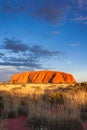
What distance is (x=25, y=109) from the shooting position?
14.8m

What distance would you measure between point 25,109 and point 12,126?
12.2ft

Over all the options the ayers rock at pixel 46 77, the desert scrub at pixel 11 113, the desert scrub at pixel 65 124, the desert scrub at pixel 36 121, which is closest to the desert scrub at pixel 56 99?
the desert scrub at pixel 11 113

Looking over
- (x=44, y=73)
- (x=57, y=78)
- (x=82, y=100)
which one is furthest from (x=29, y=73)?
(x=82, y=100)

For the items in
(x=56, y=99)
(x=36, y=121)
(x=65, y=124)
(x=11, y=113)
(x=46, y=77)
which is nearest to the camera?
(x=65, y=124)

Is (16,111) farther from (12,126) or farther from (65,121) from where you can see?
(65,121)

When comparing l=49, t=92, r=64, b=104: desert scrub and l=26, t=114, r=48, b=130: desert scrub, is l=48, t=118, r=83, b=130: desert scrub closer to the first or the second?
l=26, t=114, r=48, b=130: desert scrub

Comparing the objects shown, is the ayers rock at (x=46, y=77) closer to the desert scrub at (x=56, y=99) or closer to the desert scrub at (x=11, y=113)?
the desert scrub at (x=56, y=99)

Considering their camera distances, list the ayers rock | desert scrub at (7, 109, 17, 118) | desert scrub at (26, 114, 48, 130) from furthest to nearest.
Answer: the ayers rock
desert scrub at (7, 109, 17, 118)
desert scrub at (26, 114, 48, 130)

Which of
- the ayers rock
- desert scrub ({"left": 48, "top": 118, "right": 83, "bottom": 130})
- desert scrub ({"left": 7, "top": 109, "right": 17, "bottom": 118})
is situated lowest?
desert scrub ({"left": 48, "top": 118, "right": 83, "bottom": 130})

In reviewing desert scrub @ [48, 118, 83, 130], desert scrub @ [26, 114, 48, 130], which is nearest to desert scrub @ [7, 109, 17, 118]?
desert scrub @ [26, 114, 48, 130]

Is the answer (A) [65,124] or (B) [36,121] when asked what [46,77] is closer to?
(B) [36,121]

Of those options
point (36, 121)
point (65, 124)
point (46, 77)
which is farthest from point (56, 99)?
point (46, 77)

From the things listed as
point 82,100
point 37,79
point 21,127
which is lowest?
point 21,127

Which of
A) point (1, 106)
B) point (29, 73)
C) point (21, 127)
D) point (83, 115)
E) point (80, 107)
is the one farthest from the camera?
point (29, 73)
